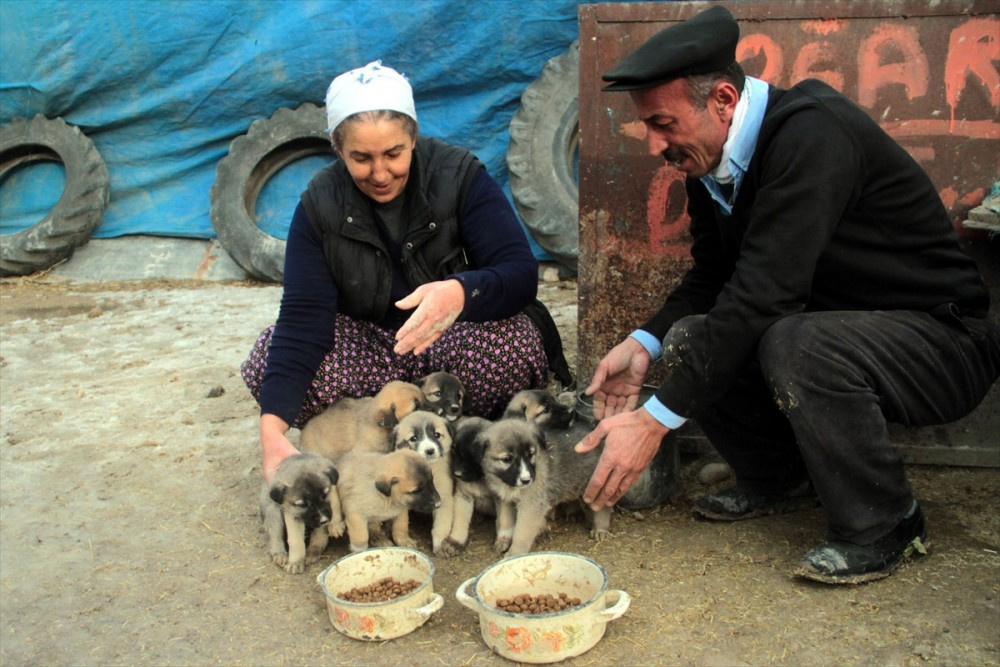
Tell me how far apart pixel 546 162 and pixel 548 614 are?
227 inches

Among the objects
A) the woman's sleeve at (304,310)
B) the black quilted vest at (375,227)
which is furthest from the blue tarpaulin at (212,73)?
the woman's sleeve at (304,310)

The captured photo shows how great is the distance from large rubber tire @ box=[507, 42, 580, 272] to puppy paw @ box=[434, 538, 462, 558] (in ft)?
15.0

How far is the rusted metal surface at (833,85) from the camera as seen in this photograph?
3832 mm

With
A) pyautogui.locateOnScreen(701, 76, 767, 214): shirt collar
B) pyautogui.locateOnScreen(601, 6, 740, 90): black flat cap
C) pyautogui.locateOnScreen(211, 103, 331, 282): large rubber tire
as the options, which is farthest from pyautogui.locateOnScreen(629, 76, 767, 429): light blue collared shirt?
pyautogui.locateOnScreen(211, 103, 331, 282): large rubber tire

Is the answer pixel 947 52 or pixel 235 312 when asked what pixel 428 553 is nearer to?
pixel 947 52

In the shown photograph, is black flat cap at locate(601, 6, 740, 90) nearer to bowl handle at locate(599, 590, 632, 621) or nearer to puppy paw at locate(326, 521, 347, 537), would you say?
bowl handle at locate(599, 590, 632, 621)

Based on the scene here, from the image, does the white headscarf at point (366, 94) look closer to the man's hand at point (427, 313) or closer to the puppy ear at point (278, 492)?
the man's hand at point (427, 313)

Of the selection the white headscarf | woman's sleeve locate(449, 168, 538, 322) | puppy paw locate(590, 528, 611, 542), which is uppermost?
the white headscarf

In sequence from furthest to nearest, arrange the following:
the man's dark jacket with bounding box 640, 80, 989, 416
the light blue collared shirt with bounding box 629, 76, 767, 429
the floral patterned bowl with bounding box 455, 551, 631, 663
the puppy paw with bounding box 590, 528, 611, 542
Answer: the puppy paw with bounding box 590, 528, 611, 542 < the light blue collared shirt with bounding box 629, 76, 767, 429 < the man's dark jacket with bounding box 640, 80, 989, 416 < the floral patterned bowl with bounding box 455, 551, 631, 663

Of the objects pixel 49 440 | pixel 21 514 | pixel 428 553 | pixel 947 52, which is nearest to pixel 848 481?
pixel 428 553

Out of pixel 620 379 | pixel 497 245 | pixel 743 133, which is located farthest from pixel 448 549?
pixel 743 133

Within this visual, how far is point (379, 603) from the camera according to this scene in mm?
2848

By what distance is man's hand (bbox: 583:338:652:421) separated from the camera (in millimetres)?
3584

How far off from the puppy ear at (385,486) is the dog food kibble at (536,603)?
0.64 metres
